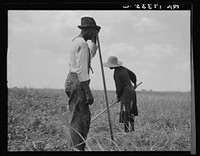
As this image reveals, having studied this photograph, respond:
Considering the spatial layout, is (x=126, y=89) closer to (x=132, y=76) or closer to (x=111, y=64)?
(x=132, y=76)

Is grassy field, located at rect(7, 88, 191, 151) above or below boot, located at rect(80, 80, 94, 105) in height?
below

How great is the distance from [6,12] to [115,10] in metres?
1.02

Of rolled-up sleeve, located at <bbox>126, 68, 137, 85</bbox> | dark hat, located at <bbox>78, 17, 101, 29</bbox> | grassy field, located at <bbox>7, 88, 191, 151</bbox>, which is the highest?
dark hat, located at <bbox>78, 17, 101, 29</bbox>

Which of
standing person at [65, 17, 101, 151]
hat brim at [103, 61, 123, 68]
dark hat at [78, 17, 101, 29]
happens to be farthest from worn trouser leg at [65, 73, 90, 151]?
dark hat at [78, 17, 101, 29]

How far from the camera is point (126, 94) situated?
706cm

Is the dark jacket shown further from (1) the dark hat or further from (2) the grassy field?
(1) the dark hat

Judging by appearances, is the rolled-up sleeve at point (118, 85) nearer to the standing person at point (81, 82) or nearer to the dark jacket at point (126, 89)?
the dark jacket at point (126, 89)

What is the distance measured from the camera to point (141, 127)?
700 cm

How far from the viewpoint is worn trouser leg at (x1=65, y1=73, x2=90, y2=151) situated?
6.93 metres

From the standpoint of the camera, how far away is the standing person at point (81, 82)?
691cm

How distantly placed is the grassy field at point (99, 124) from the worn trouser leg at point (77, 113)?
0.05 metres

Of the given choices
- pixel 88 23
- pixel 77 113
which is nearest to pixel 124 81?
pixel 77 113
